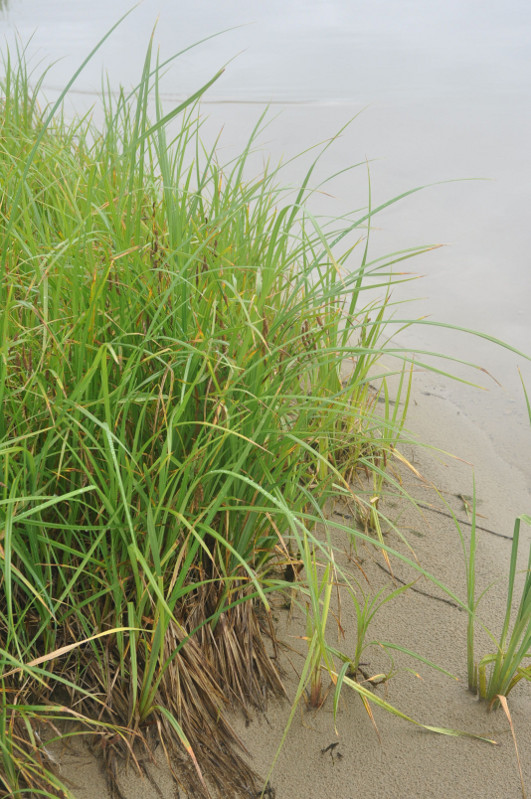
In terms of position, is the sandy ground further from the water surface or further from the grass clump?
the water surface

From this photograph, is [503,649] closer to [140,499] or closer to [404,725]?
[404,725]

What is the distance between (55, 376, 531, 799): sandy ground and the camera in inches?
43.1

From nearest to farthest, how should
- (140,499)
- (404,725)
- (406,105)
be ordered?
(140,499), (404,725), (406,105)

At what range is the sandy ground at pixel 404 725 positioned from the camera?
3.59 ft

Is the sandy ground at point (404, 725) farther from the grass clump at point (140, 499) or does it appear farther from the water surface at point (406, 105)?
the water surface at point (406, 105)

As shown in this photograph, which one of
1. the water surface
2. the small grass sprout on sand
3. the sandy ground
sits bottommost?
the sandy ground

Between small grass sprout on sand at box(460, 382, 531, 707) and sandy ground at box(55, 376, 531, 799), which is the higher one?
small grass sprout on sand at box(460, 382, 531, 707)

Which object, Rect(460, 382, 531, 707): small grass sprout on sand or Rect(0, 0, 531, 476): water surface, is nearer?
Rect(460, 382, 531, 707): small grass sprout on sand

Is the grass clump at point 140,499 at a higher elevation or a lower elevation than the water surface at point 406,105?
lower

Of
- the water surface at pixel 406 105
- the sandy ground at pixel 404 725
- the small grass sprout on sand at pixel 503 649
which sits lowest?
the sandy ground at pixel 404 725

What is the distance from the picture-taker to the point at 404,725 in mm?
1176

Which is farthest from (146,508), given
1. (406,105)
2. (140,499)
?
(406,105)

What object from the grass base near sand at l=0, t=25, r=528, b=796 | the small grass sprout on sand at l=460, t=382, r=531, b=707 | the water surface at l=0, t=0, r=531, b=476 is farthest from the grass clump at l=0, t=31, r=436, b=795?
the water surface at l=0, t=0, r=531, b=476

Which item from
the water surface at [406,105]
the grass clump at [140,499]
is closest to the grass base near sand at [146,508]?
the grass clump at [140,499]
